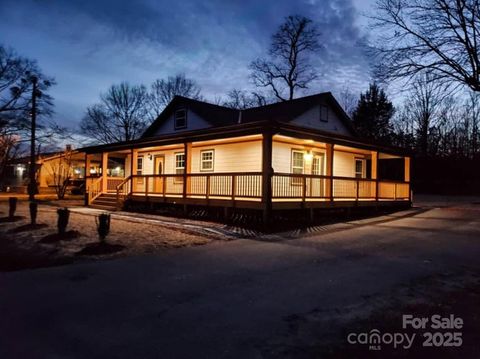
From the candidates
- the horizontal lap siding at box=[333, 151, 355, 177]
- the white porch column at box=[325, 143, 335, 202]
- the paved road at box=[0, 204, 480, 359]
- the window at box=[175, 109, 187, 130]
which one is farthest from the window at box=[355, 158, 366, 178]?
the paved road at box=[0, 204, 480, 359]

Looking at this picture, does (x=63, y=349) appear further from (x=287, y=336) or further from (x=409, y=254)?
(x=409, y=254)

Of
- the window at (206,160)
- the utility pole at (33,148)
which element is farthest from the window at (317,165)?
the utility pole at (33,148)

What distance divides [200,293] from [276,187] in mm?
8401

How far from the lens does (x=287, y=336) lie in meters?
4.31

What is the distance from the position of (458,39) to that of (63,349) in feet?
38.4

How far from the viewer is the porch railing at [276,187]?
14.2 meters

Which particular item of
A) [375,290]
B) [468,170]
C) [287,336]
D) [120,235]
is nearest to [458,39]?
[375,290]

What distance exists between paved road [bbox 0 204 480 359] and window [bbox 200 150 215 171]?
9.10 meters

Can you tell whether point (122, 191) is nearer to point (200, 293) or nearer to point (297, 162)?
point (297, 162)

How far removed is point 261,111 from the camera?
24375 millimetres

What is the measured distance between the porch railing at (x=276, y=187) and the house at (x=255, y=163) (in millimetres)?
37

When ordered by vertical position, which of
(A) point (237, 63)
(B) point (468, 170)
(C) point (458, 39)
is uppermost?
(A) point (237, 63)

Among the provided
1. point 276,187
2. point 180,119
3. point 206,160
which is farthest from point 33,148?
point 276,187

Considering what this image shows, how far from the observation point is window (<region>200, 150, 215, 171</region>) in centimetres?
1949
